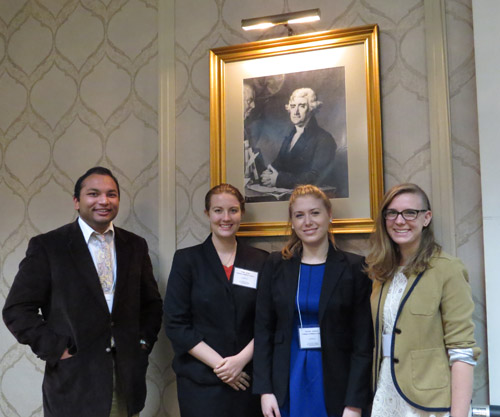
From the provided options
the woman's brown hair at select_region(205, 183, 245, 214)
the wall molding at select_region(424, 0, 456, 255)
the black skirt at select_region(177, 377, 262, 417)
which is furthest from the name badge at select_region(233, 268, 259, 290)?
the wall molding at select_region(424, 0, 456, 255)

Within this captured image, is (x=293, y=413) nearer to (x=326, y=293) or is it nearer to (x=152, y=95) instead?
(x=326, y=293)

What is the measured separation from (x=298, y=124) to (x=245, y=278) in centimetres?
83

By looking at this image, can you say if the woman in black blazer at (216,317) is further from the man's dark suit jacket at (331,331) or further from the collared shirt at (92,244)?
the collared shirt at (92,244)

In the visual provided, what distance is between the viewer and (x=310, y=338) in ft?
7.11

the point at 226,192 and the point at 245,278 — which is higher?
the point at 226,192

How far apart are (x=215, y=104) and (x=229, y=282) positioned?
98 cm

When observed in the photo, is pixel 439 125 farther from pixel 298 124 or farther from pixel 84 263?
pixel 84 263

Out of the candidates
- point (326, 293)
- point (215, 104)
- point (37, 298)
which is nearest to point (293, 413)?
point (326, 293)

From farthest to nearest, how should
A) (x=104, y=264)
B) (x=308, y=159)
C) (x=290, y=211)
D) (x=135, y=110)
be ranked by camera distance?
1. (x=135, y=110)
2. (x=308, y=159)
3. (x=104, y=264)
4. (x=290, y=211)

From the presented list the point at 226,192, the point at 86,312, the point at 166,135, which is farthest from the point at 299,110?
the point at 86,312

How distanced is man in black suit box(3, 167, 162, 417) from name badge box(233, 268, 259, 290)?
1.76 feet

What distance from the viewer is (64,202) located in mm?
3236

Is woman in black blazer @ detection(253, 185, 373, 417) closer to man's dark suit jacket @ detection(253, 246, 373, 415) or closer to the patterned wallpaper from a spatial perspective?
man's dark suit jacket @ detection(253, 246, 373, 415)

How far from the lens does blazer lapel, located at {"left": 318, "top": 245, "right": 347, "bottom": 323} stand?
2172 mm
